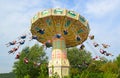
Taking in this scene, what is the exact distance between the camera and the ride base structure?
109ft

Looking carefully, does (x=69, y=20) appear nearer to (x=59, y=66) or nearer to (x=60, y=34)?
(x=60, y=34)

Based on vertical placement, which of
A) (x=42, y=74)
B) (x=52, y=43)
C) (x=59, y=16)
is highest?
(x=59, y=16)

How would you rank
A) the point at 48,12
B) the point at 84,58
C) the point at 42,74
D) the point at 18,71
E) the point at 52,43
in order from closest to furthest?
the point at 42,74 < the point at 48,12 < the point at 52,43 < the point at 18,71 < the point at 84,58

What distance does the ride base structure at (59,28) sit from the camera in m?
33.3

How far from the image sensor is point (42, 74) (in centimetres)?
836

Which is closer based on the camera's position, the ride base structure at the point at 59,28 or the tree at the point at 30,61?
the ride base structure at the point at 59,28

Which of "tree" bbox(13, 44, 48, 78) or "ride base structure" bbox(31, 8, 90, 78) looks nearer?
"ride base structure" bbox(31, 8, 90, 78)

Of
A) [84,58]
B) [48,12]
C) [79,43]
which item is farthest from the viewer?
Result: [84,58]

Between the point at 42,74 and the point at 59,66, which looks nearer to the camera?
the point at 42,74

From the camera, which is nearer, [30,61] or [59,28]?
[59,28]

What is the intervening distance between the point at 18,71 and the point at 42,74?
53755 mm

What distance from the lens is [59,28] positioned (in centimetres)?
3444

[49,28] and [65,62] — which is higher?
[49,28]

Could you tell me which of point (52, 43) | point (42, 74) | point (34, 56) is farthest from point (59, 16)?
point (34, 56)
